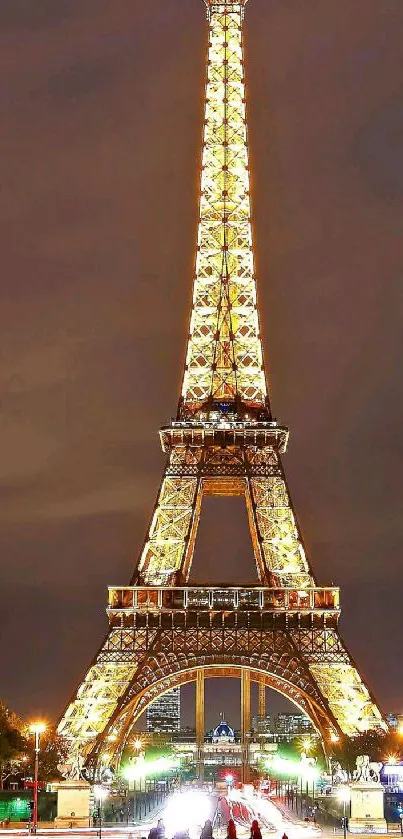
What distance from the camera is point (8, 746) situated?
91.5 meters

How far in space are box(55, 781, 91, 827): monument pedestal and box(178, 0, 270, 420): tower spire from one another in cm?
4304

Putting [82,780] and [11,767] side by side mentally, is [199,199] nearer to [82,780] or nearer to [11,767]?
[11,767]

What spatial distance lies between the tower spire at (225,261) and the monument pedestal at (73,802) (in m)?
43.0

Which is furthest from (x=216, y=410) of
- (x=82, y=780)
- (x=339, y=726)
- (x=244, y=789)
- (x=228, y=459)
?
(x=82, y=780)

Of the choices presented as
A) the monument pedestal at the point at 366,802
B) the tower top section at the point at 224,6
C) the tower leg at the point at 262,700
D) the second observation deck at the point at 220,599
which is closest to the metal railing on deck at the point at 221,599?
the second observation deck at the point at 220,599

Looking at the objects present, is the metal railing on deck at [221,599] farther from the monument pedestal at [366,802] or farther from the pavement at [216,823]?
the monument pedestal at [366,802]

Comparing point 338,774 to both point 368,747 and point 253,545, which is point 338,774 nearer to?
point 368,747

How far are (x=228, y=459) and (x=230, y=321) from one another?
38.4 feet

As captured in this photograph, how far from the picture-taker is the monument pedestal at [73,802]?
225 ft

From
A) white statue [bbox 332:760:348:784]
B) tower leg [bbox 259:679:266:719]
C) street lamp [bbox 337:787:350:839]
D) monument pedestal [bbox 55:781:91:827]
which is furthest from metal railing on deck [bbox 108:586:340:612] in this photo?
tower leg [bbox 259:679:266:719]

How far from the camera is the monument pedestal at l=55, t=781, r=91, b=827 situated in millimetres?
68500

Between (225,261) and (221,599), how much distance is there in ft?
91.7

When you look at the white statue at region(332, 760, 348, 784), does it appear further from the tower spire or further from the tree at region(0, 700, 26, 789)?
the tower spire

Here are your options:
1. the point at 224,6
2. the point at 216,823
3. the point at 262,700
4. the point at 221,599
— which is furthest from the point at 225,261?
the point at 262,700
